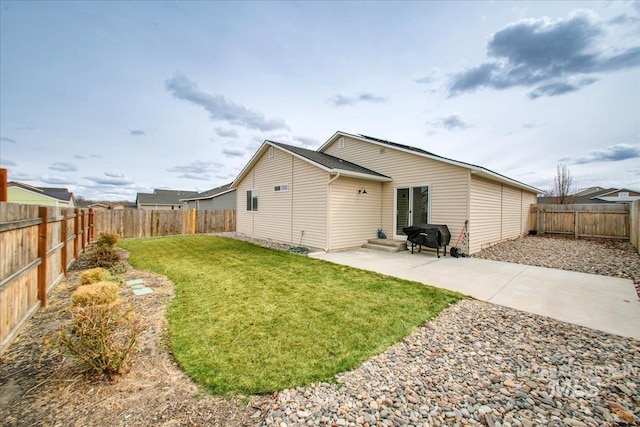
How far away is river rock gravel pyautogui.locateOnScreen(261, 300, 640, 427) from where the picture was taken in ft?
6.66

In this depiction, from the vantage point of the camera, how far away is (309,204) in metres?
10.1

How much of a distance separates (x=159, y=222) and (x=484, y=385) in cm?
1694

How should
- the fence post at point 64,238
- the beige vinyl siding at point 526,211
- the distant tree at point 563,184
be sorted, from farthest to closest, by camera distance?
1. the distant tree at point 563,184
2. the beige vinyl siding at point 526,211
3. the fence post at point 64,238

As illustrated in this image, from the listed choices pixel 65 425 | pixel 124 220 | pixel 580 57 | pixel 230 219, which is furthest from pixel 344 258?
pixel 124 220

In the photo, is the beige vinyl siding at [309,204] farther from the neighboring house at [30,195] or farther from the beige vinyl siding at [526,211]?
the neighboring house at [30,195]

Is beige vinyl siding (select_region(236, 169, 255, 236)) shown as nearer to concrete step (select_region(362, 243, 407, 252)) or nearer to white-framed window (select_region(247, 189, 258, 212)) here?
white-framed window (select_region(247, 189, 258, 212))

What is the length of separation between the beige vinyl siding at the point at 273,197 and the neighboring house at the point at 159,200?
2857 cm

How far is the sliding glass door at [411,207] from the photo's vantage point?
9.62m

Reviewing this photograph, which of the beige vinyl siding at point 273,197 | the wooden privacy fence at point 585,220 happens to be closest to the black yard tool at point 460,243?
the beige vinyl siding at point 273,197

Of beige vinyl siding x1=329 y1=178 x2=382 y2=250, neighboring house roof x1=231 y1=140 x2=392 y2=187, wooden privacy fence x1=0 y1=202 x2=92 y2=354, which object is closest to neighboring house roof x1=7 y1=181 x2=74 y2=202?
neighboring house roof x1=231 y1=140 x2=392 y2=187

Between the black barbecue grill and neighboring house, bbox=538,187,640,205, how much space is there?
2203cm

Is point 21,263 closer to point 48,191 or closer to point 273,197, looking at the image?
point 273,197

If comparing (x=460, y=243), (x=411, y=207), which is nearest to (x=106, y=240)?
(x=411, y=207)

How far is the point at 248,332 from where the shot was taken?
11.2ft
